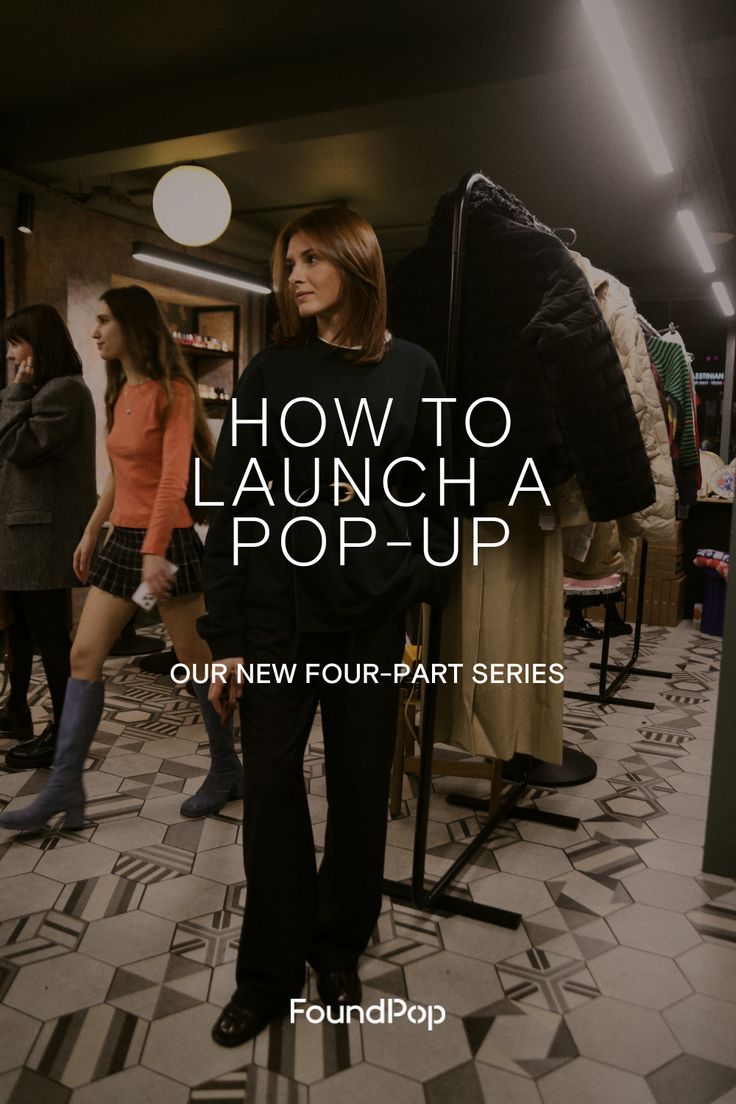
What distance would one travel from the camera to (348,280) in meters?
1.47

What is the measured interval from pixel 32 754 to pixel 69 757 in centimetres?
77

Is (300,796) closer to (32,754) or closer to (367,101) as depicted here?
(32,754)

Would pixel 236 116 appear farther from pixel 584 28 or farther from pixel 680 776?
pixel 680 776

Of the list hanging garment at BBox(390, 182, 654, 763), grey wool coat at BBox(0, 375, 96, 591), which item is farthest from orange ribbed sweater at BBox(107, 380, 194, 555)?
hanging garment at BBox(390, 182, 654, 763)

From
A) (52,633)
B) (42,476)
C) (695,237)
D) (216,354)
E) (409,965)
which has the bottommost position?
(409,965)

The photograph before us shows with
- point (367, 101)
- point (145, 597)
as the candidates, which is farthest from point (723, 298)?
point (145, 597)

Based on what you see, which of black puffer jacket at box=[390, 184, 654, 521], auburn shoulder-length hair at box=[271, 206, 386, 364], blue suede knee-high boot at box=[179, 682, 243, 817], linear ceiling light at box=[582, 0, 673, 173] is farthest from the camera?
linear ceiling light at box=[582, 0, 673, 173]

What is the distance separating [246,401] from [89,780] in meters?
1.91

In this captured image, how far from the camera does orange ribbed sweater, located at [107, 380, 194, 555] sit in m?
2.27

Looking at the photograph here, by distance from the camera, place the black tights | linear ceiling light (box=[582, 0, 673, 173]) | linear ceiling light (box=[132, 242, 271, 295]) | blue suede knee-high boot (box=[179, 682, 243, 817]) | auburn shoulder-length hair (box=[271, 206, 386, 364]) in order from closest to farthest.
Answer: auburn shoulder-length hair (box=[271, 206, 386, 364]), blue suede knee-high boot (box=[179, 682, 243, 817]), the black tights, linear ceiling light (box=[582, 0, 673, 173]), linear ceiling light (box=[132, 242, 271, 295])

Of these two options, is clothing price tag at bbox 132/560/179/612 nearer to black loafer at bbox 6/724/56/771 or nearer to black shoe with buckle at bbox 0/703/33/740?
black loafer at bbox 6/724/56/771

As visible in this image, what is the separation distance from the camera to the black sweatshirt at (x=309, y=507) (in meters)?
1.45

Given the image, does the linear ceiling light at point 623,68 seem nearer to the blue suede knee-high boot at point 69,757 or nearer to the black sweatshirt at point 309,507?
the black sweatshirt at point 309,507

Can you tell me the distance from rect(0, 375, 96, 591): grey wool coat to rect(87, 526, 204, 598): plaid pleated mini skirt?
22.1 inches
